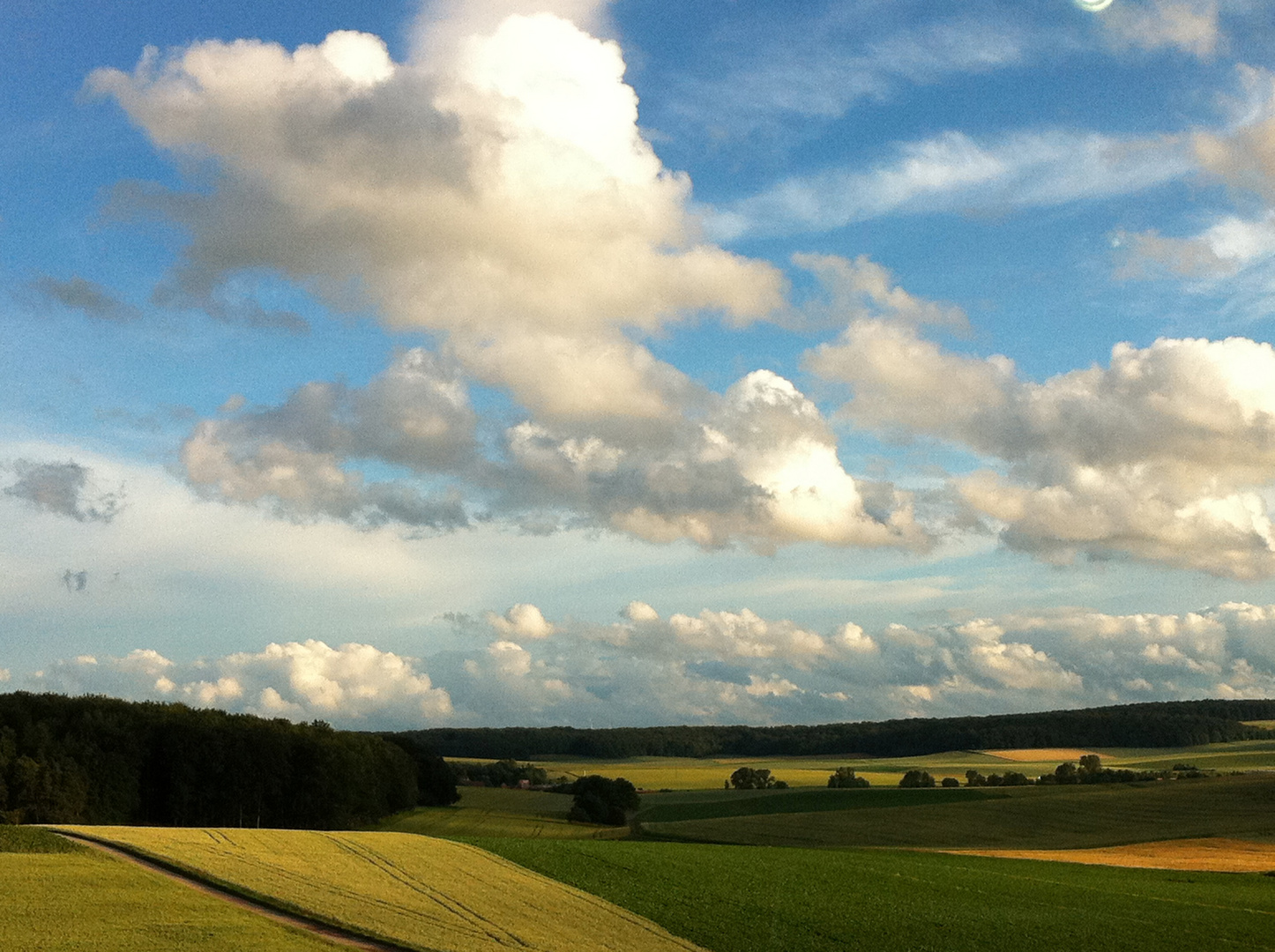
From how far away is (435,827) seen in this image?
318 ft

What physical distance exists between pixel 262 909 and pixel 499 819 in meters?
70.7

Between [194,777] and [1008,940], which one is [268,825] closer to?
[194,777]

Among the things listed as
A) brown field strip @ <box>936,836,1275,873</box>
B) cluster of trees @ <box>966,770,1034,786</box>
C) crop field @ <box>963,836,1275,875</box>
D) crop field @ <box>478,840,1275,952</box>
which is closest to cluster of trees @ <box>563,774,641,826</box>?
brown field strip @ <box>936,836,1275,873</box>

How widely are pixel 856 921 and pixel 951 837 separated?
56871 mm

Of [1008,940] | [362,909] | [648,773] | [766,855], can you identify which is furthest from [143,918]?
[648,773]

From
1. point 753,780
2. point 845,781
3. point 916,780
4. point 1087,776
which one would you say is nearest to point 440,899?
point 845,781

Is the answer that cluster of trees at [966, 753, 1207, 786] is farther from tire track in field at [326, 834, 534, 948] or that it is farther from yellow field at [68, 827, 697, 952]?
tire track in field at [326, 834, 534, 948]

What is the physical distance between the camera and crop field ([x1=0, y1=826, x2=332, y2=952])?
95.0 feet

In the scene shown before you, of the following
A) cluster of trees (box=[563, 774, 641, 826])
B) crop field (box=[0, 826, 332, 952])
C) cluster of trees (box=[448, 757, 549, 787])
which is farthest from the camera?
cluster of trees (box=[448, 757, 549, 787])

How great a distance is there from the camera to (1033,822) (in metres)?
105

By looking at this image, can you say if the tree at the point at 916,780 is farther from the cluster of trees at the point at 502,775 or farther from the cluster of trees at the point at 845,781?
the cluster of trees at the point at 502,775

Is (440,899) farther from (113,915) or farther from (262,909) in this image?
(113,915)

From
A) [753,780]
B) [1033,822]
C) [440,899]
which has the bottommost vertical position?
[753,780]

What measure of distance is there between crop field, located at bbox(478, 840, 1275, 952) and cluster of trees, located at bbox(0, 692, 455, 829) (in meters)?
39.2
